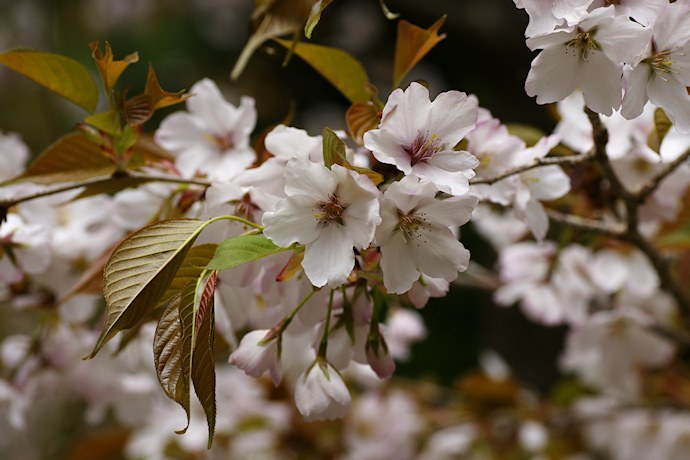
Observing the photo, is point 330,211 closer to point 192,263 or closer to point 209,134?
point 192,263

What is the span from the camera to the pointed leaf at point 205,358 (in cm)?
29

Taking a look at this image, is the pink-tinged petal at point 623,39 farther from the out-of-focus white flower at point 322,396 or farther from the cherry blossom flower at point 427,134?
the out-of-focus white flower at point 322,396

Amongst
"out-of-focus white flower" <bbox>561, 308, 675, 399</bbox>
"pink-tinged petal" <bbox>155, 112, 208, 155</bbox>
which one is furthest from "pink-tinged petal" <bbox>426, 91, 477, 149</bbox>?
"out-of-focus white flower" <bbox>561, 308, 675, 399</bbox>

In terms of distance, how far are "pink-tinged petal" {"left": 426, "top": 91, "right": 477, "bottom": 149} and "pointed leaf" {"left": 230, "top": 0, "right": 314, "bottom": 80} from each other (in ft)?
0.42

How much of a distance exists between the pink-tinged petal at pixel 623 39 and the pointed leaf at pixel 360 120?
15 centimetres

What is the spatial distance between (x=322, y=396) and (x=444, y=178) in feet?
0.52

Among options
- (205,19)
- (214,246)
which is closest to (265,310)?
(214,246)

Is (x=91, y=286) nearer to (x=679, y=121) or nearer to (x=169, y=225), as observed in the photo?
(x=169, y=225)

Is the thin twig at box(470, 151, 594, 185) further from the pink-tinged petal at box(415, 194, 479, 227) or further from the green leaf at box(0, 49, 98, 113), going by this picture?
the green leaf at box(0, 49, 98, 113)

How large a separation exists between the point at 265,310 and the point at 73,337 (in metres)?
0.29

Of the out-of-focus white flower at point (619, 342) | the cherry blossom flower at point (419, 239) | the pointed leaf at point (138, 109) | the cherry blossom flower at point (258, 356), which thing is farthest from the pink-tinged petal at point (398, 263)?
the out-of-focus white flower at point (619, 342)

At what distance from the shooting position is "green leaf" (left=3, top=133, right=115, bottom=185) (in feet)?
1.43

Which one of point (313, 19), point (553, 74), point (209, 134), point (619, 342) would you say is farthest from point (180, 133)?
point (619, 342)

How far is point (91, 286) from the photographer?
0.45m
